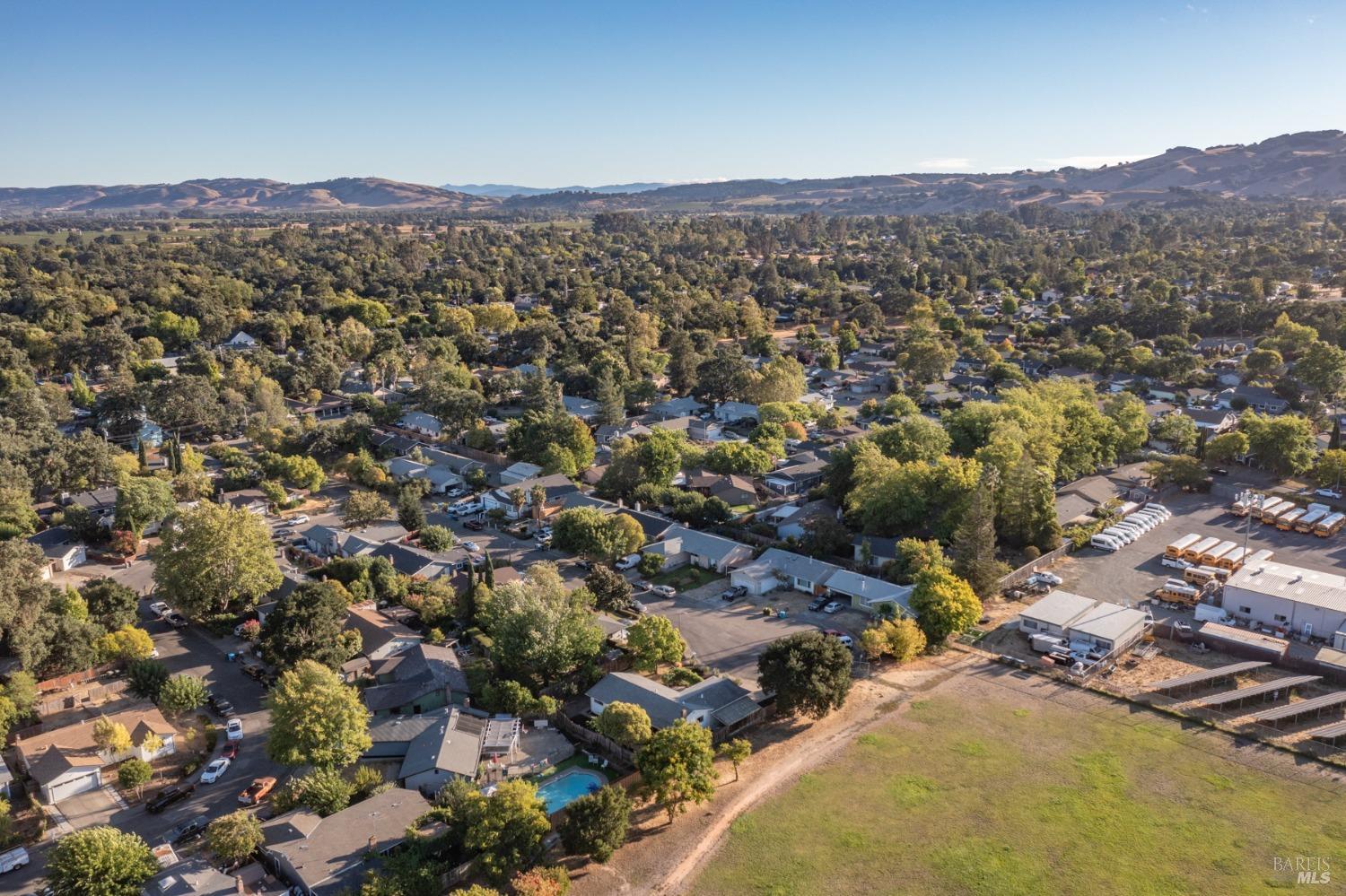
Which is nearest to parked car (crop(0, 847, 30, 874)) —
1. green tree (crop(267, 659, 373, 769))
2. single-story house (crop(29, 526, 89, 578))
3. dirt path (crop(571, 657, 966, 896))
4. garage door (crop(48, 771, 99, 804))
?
garage door (crop(48, 771, 99, 804))

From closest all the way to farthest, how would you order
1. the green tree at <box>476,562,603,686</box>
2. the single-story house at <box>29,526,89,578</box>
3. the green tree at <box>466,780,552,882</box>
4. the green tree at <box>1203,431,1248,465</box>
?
the green tree at <box>466,780,552,882</box>, the green tree at <box>476,562,603,686</box>, the single-story house at <box>29,526,89,578</box>, the green tree at <box>1203,431,1248,465</box>

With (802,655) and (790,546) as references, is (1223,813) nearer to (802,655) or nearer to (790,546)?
(802,655)

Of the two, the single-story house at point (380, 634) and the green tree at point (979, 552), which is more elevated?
the green tree at point (979, 552)

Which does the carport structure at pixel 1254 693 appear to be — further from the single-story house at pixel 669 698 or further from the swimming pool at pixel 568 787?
the swimming pool at pixel 568 787

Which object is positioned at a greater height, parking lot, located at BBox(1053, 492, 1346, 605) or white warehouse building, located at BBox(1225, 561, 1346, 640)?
white warehouse building, located at BBox(1225, 561, 1346, 640)

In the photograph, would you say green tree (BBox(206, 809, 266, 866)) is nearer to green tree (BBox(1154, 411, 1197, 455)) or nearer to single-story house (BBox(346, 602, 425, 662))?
single-story house (BBox(346, 602, 425, 662))

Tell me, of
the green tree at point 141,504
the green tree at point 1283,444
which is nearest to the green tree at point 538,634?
the green tree at point 141,504
